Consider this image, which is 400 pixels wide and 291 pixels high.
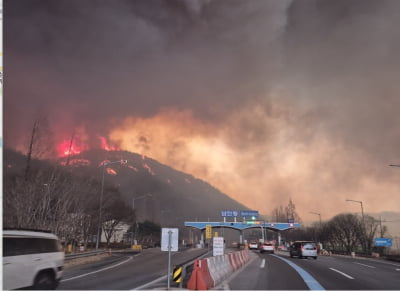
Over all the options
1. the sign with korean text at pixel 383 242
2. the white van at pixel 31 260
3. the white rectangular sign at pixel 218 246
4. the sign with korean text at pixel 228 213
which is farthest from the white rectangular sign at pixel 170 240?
the sign with korean text at pixel 228 213

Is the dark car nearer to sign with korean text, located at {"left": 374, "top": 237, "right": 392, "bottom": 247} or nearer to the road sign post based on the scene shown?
sign with korean text, located at {"left": 374, "top": 237, "right": 392, "bottom": 247}

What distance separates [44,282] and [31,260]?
3.73ft

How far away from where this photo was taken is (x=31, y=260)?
994cm

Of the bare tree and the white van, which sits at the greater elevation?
the bare tree

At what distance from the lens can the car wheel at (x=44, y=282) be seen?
1021cm

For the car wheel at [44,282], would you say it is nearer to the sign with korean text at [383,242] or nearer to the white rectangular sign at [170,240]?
the white rectangular sign at [170,240]

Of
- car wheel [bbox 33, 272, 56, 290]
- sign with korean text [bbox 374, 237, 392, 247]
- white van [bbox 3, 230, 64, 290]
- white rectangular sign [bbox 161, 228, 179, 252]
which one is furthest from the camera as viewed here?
sign with korean text [bbox 374, 237, 392, 247]

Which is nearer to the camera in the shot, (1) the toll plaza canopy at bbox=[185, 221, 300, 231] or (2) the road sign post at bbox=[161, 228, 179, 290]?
(2) the road sign post at bbox=[161, 228, 179, 290]

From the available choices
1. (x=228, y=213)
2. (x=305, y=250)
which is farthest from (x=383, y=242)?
(x=228, y=213)

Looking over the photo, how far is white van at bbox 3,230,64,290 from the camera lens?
9.12 m

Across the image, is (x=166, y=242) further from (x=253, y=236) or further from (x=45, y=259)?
(x=253, y=236)

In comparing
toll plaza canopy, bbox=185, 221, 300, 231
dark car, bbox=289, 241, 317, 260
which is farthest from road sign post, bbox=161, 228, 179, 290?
toll plaza canopy, bbox=185, 221, 300, 231

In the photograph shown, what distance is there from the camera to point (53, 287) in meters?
10.9

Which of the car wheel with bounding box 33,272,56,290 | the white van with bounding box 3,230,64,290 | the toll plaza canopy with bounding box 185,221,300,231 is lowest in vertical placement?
the car wheel with bounding box 33,272,56,290
